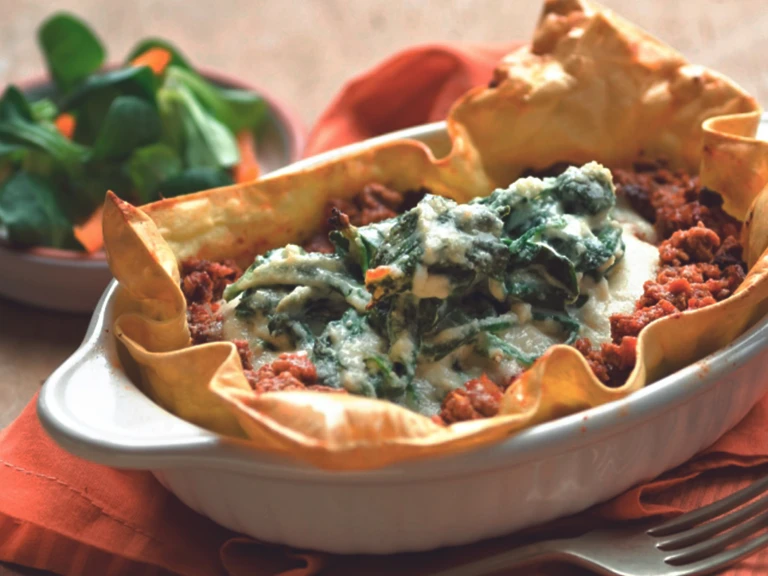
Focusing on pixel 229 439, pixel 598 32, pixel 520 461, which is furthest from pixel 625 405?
pixel 598 32

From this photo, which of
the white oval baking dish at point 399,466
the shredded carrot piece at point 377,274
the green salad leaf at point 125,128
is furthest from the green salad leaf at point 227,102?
the shredded carrot piece at point 377,274

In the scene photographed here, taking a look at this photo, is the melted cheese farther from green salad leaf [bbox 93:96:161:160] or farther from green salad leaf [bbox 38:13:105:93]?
green salad leaf [bbox 38:13:105:93]

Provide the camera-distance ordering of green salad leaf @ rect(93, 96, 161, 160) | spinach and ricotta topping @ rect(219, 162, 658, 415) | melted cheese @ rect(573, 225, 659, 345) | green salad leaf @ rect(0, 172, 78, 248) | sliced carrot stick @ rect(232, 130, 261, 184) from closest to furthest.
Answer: spinach and ricotta topping @ rect(219, 162, 658, 415), melted cheese @ rect(573, 225, 659, 345), green salad leaf @ rect(0, 172, 78, 248), green salad leaf @ rect(93, 96, 161, 160), sliced carrot stick @ rect(232, 130, 261, 184)

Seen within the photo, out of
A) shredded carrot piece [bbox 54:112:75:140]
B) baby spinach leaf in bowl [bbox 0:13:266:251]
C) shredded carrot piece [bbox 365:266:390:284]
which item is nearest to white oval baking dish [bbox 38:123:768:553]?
shredded carrot piece [bbox 365:266:390:284]

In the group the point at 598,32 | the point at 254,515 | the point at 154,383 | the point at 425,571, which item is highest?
the point at 598,32

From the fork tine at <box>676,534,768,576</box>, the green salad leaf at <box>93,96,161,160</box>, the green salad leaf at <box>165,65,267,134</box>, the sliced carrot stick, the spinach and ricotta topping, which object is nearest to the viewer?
the fork tine at <box>676,534,768,576</box>

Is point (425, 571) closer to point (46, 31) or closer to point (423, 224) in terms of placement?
point (423, 224)
